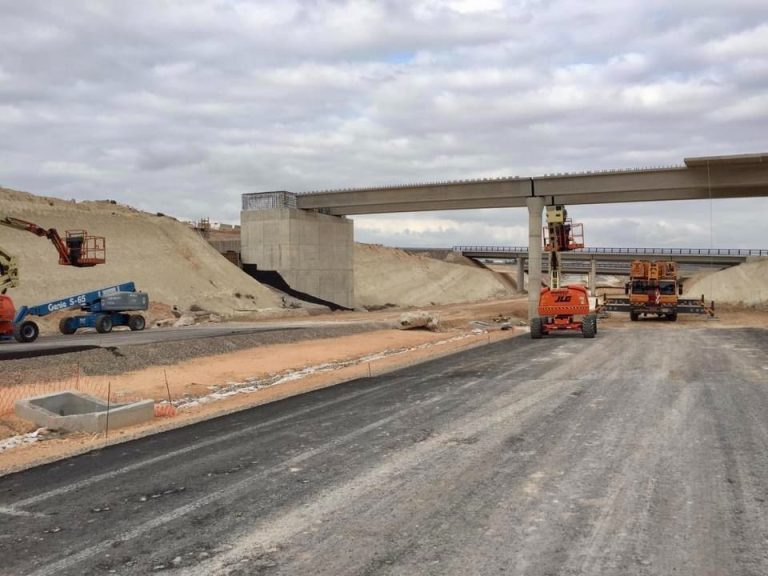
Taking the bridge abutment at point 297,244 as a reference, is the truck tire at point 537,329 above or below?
below

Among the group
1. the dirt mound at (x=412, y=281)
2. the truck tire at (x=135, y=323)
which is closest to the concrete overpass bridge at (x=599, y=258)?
the dirt mound at (x=412, y=281)

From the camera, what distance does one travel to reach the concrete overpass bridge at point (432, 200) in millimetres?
36950

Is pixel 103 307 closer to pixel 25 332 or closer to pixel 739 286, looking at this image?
pixel 25 332

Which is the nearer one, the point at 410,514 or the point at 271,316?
the point at 410,514

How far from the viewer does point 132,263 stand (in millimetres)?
44812

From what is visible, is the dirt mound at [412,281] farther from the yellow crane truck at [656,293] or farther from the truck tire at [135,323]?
the truck tire at [135,323]

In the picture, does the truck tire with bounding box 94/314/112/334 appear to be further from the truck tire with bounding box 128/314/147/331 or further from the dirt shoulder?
the dirt shoulder

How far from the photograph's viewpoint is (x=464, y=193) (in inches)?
1784

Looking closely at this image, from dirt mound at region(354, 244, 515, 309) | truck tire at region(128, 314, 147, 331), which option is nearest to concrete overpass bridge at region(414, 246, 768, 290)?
dirt mound at region(354, 244, 515, 309)

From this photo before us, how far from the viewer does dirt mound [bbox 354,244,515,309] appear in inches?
2916

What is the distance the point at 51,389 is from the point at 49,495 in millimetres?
9277

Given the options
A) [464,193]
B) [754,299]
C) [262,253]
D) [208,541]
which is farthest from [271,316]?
[754,299]

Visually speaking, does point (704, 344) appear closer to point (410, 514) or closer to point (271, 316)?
point (410, 514)

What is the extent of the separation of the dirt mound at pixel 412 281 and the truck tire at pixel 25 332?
144 ft
